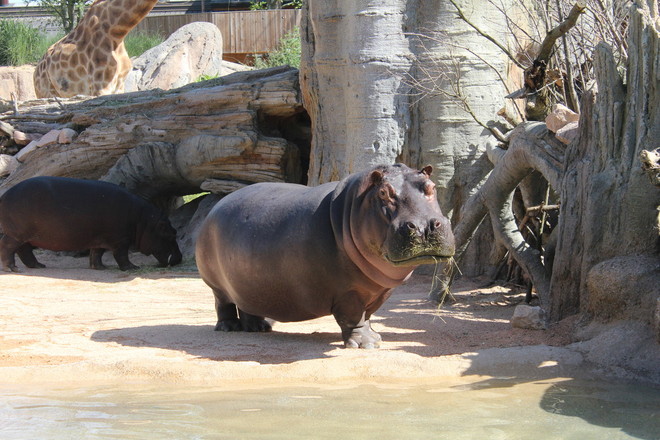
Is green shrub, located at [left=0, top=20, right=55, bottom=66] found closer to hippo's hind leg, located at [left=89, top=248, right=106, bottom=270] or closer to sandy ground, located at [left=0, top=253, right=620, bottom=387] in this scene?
hippo's hind leg, located at [left=89, top=248, right=106, bottom=270]

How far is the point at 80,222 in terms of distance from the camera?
10891 millimetres

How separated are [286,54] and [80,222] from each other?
10.8 metres

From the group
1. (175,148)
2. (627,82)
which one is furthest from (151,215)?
(627,82)

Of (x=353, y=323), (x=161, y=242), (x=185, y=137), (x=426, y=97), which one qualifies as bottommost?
(x=161, y=242)

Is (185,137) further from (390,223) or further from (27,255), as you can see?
(390,223)

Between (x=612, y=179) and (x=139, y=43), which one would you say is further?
(x=139, y=43)

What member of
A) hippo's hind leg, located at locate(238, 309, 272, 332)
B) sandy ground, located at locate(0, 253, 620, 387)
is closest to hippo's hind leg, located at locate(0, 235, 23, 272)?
sandy ground, located at locate(0, 253, 620, 387)

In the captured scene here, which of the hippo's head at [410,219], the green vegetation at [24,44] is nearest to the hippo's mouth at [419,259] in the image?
the hippo's head at [410,219]

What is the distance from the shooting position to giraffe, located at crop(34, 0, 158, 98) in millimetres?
16125

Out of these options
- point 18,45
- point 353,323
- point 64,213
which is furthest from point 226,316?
point 18,45

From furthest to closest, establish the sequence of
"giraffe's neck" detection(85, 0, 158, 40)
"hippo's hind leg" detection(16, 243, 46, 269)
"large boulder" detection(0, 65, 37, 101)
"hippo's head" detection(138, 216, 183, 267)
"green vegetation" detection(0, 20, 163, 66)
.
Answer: "green vegetation" detection(0, 20, 163, 66) < "large boulder" detection(0, 65, 37, 101) < "giraffe's neck" detection(85, 0, 158, 40) < "hippo's head" detection(138, 216, 183, 267) < "hippo's hind leg" detection(16, 243, 46, 269)

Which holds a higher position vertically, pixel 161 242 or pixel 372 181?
pixel 372 181

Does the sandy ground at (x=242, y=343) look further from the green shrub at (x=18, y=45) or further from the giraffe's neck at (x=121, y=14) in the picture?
the green shrub at (x=18, y=45)

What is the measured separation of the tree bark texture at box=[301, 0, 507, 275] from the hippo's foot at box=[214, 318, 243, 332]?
10.9 feet
